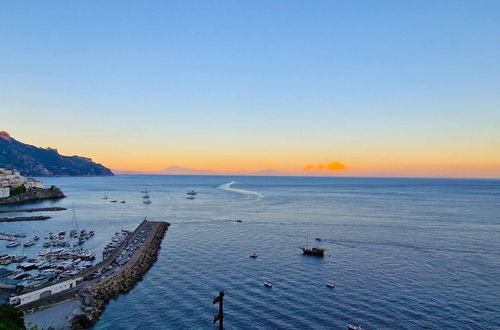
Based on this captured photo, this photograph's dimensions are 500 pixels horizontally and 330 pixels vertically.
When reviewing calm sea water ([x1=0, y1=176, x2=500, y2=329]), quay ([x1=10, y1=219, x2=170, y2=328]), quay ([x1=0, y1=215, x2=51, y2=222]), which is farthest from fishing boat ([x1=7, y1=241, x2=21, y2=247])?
quay ([x1=0, y1=215, x2=51, y2=222])

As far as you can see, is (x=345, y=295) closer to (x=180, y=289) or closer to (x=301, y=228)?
(x=180, y=289)

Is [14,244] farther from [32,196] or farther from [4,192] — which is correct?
[32,196]

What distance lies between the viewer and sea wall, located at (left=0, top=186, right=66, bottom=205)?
141 meters

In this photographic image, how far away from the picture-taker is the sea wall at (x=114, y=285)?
3409cm

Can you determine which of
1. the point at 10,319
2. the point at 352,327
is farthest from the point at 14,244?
the point at 352,327

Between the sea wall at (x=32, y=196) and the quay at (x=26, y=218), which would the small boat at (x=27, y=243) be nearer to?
the quay at (x=26, y=218)

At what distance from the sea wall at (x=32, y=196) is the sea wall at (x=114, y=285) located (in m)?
111

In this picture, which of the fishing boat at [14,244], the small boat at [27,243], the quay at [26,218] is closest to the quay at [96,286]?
the small boat at [27,243]

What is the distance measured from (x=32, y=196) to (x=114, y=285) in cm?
14036

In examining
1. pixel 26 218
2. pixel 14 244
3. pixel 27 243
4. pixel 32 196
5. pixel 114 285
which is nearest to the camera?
pixel 114 285

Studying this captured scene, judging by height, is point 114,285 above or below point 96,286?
below

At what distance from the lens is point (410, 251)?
62.0 metres

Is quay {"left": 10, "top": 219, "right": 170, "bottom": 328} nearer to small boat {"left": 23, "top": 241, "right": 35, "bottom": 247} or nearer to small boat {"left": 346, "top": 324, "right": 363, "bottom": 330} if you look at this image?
small boat {"left": 23, "top": 241, "right": 35, "bottom": 247}

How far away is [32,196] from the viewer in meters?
155
